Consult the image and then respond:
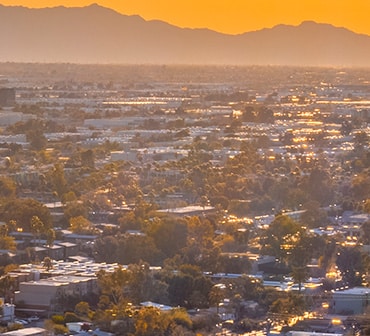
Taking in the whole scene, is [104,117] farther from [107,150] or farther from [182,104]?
[107,150]

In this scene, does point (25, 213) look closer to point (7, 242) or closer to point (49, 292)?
point (7, 242)

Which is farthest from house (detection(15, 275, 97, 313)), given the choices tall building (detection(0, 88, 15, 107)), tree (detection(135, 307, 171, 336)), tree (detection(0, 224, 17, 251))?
tall building (detection(0, 88, 15, 107))

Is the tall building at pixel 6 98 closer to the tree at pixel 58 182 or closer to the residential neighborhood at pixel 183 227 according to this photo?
the residential neighborhood at pixel 183 227

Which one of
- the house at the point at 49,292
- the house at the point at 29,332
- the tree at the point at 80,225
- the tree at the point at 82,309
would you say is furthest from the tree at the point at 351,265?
the house at the point at 29,332

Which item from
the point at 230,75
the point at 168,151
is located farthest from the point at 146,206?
the point at 230,75

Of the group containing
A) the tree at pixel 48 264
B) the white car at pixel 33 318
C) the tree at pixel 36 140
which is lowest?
the tree at pixel 36 140

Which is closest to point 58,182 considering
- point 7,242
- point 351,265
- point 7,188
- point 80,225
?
point 7,188

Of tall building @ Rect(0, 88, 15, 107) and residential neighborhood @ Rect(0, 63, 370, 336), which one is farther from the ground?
residential neighborhood @ Rect(0, 63, 370, 336)

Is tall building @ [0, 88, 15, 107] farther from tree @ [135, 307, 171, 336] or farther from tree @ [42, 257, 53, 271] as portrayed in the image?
tree @ [135, 307, 171, 336]
